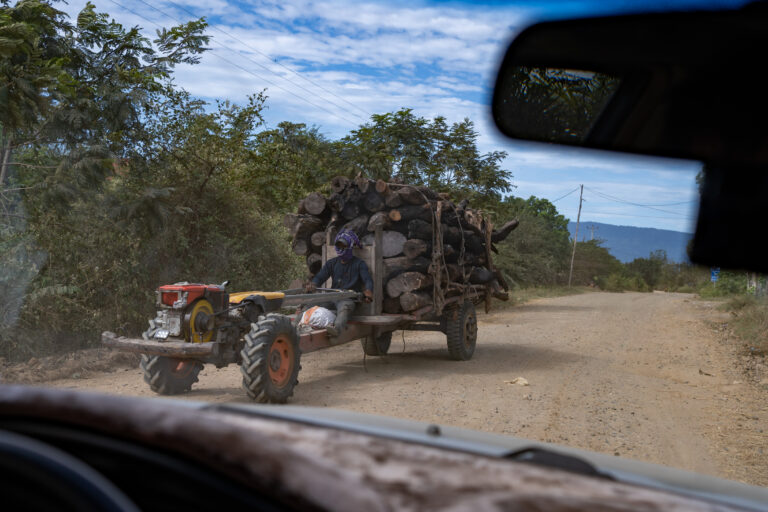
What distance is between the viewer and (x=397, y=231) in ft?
35.7

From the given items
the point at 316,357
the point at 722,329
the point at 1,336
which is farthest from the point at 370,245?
the point at 722,329

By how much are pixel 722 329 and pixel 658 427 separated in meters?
12.9

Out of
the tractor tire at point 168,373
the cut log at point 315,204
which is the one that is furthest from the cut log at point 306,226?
the tractor tire at point 168,373

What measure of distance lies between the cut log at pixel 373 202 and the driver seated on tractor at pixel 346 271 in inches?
28.8

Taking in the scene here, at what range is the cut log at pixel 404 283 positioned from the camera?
1035 cm

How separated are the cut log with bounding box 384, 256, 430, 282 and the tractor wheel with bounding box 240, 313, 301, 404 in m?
2.92

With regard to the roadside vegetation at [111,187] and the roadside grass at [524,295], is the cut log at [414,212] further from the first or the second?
the roadside grass at [524,295]

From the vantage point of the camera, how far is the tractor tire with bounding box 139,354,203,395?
7855 millimetres

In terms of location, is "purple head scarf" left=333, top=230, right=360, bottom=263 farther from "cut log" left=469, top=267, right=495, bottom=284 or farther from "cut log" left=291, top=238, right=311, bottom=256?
"cut log" left=469, top=267, right=495, bottom=284

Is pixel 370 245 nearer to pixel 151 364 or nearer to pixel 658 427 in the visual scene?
pixel 151 364

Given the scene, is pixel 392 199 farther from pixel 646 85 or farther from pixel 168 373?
pixel 646 85

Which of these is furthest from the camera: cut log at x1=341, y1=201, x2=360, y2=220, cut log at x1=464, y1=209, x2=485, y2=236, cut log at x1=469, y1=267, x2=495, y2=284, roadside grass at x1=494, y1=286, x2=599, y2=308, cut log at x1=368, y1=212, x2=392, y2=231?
roadside grass at x1=494, y1=286, x2=599, y2=308

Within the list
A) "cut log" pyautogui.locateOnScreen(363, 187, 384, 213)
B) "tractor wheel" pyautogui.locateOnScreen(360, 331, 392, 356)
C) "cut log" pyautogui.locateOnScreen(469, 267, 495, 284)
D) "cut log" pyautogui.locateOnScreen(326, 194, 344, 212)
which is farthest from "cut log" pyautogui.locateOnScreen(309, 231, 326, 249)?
"cut log" pyautogui.locateOnScreen(469, 267, 495, 284)

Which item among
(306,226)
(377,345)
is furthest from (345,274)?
(377,345)
